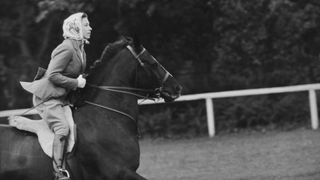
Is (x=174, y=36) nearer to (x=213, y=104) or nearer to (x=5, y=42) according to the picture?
(x=213, y=104)

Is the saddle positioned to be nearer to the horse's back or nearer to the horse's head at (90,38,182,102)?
the horse's back

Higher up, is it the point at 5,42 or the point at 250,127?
the point at 5,42

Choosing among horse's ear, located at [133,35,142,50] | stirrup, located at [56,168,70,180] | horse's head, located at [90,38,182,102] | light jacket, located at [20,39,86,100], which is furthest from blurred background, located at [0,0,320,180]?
stirrup, located at [56,168,70,180]

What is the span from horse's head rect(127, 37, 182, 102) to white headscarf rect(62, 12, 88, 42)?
0.62 m

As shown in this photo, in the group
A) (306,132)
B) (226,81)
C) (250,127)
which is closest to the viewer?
(306,132)

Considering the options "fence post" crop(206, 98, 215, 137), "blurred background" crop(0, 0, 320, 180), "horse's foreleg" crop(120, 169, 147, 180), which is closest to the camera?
"horse's foreleg" crop(120, 169, 147, 180)

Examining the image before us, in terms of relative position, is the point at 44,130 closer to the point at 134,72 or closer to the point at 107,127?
the point at 107,127

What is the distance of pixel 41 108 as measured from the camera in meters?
7.84

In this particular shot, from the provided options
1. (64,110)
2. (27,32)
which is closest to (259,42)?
(27,32)

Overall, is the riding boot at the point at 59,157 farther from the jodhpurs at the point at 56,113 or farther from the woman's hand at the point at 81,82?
the woman's hand at the point at 81,82

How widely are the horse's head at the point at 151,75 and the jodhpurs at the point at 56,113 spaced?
3.01 feet

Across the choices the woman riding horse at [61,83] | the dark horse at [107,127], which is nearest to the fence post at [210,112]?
the dark horse at [107,127]

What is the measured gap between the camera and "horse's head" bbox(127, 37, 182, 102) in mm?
7895

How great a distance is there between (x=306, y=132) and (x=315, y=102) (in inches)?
40.2
